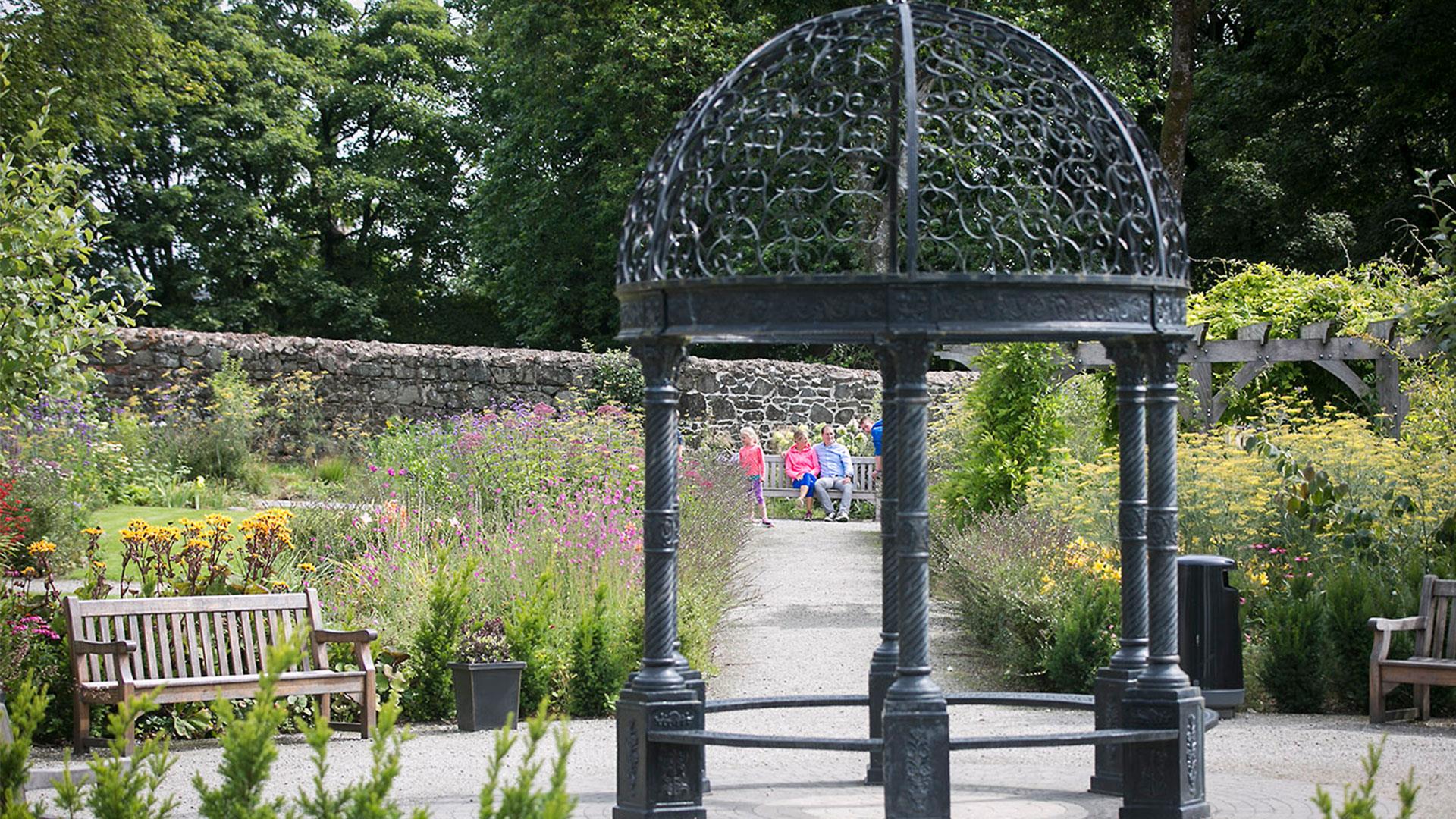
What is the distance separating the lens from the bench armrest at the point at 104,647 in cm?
788

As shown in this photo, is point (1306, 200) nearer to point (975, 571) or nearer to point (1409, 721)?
point (975, 571)

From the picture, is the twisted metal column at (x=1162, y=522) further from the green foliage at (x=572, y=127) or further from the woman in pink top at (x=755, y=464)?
the green foliage at (x=572, y=127)

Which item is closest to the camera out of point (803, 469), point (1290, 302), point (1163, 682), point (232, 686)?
point (1163, 682)

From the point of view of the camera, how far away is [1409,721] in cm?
877

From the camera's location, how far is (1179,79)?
17156 mm

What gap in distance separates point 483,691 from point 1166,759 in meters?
3.83

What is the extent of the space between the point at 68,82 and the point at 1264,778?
16969 millimetres

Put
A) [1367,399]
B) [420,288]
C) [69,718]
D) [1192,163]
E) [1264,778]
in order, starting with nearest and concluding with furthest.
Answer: [1264,778] < [69,718] < [1367,399] < [1192,163] < [420,288]

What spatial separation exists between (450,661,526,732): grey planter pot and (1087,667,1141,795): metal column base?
3.12m

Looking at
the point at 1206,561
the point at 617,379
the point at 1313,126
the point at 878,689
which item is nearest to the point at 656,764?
the point at 878,689

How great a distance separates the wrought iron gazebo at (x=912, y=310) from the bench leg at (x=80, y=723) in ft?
10.4

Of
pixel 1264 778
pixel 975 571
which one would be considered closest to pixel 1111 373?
pixel 975 571

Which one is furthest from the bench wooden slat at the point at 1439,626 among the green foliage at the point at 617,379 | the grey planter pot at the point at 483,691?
the green foliage at the point at 617,379

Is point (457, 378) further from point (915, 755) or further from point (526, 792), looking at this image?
point (526, 792)
